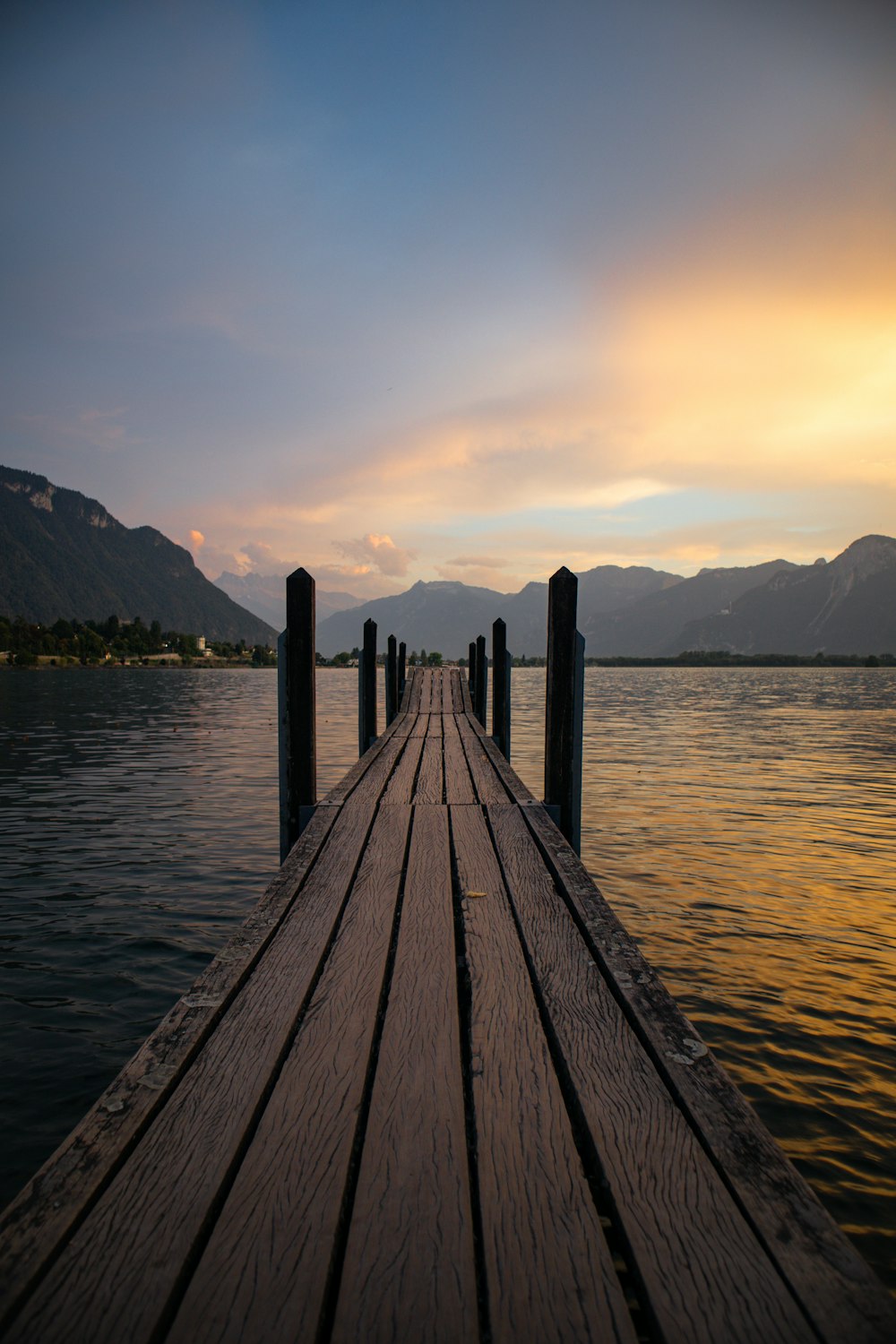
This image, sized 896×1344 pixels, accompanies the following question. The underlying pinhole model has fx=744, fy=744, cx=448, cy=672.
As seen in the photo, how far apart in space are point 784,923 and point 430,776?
371 centimetres

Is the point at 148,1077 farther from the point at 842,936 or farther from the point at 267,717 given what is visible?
the point at 267,717

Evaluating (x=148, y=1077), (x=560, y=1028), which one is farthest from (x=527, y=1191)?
(x=148, y=1077)

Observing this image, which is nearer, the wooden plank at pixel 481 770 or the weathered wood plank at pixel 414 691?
the wooden plank at pixel 481 770

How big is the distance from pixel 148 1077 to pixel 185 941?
4.22 metres

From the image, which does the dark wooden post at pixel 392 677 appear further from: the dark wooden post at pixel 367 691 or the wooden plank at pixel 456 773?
the wooden plank at pixel 456 773

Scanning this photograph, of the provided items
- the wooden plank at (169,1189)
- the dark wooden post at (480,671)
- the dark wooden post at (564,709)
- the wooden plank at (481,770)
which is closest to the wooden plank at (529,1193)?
the wooden plank at (169,1189)

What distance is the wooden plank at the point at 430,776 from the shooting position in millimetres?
6902

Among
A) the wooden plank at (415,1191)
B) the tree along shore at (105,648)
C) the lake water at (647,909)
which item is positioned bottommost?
the lake water at (647,909)

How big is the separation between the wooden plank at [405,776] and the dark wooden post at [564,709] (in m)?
1.34

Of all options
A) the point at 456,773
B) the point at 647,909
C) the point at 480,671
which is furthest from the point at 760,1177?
the point at 480,671

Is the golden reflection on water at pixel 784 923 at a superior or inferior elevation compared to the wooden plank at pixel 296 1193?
inferior

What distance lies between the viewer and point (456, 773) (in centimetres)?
808

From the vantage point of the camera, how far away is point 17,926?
6.88 meters

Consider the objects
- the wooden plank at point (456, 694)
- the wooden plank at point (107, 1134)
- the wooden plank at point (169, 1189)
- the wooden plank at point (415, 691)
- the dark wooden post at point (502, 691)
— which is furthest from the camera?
the wooden plank at point (415, 691)
